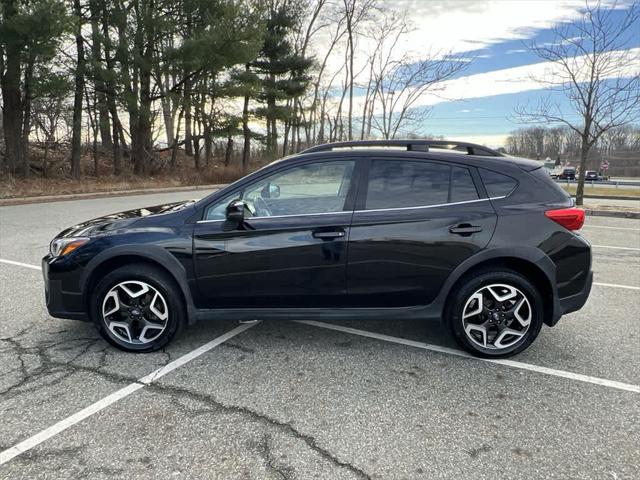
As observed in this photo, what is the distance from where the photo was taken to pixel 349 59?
107 feet

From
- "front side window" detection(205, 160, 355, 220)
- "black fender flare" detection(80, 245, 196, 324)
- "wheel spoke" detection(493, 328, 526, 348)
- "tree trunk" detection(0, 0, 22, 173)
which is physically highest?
"tree trunk" detection(0, 0, 22, 173)

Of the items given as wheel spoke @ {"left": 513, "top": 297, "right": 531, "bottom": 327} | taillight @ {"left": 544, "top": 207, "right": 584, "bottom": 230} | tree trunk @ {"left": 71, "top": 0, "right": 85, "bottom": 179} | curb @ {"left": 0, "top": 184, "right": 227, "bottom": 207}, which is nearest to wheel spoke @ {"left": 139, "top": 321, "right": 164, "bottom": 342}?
wheel spoke @ {"left": 513, "top": 297, "right": 531, "bottom": 327}

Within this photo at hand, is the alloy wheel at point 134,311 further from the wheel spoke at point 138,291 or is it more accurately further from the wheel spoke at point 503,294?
the wheel spoke at point 503,294

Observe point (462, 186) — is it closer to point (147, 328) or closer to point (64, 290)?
point (147, 328)

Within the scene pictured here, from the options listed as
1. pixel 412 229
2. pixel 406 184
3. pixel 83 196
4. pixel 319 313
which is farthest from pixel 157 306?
pixel 83 196

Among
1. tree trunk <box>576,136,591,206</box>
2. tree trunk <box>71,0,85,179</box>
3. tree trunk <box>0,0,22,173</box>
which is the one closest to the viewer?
tree trunk <box>576,136,591,206</box>

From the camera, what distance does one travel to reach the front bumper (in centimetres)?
340

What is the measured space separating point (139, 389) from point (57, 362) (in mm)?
843

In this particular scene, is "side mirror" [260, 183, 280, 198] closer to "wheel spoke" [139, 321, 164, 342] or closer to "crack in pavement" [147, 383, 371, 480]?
"wheel spoke" [139, 321, 164, 342]

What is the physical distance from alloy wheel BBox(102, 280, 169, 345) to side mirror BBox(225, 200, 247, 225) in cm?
83

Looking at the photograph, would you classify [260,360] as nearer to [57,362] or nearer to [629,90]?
[57,362]

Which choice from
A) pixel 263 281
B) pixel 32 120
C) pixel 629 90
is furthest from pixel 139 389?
pixel 32 120

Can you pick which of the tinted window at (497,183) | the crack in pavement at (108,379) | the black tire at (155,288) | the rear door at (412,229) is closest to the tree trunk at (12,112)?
the crack in pavement at (108,379)

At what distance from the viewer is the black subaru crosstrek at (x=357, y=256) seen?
3.32 metres
